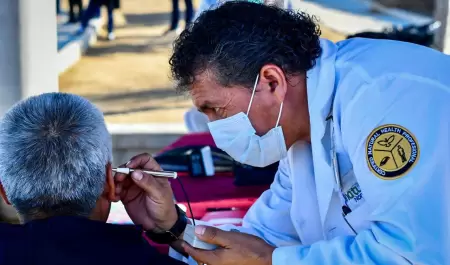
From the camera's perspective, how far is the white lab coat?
1.49 meters

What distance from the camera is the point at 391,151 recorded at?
150 centimetres

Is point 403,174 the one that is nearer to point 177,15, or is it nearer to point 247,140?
point 247,140

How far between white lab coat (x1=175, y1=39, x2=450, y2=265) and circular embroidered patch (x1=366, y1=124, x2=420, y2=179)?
0.04 feet

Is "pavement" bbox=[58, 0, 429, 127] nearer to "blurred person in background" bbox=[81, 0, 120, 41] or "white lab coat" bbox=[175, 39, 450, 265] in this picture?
"blurred person in background" bbox=[81, 0, 120, 41]

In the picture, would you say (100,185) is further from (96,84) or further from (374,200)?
(96,84)

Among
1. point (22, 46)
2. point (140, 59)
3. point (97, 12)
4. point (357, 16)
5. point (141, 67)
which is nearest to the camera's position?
point (22, 46)

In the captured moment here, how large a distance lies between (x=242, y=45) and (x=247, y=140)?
10.6 inches

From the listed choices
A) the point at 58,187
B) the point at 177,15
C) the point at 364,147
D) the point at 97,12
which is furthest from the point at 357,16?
the point at 58,187

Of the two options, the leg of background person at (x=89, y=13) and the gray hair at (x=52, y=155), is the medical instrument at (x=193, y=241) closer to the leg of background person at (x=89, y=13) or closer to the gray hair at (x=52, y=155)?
the gray hair at (x=52, y=155)

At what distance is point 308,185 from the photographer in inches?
75.4

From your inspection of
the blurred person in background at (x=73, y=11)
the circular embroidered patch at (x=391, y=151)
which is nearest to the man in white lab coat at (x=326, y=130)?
the circular embroidered patch at (x=391, y=151)

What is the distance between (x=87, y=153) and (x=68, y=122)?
0.08 meters

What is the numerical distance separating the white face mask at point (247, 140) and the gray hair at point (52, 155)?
1.21 ft

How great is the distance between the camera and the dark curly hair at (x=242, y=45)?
1689mm
